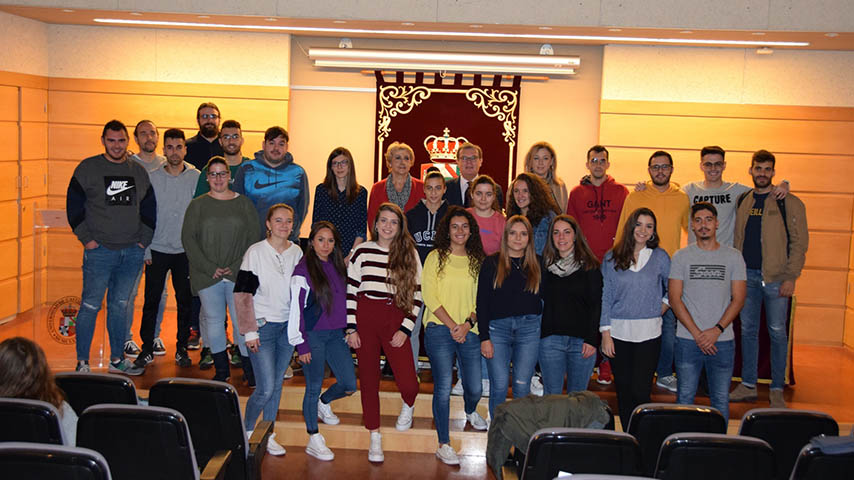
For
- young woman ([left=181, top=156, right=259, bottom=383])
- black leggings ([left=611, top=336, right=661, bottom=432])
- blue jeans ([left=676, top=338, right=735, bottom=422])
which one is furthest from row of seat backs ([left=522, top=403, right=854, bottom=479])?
young woman ([left=181, top=156, right=259, bottom=383])

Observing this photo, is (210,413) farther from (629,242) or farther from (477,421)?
(629,242)

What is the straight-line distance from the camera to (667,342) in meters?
5.55

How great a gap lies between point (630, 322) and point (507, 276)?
0.77 meters

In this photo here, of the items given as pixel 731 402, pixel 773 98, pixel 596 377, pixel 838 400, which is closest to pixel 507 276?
pixel 596 377

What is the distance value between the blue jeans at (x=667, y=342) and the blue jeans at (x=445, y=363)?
143 centimetres

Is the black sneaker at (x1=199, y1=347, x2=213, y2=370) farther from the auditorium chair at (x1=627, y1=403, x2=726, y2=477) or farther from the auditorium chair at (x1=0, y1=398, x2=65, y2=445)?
the auditorium chair at (x1=627, y1=403, x2=726, y2=477)

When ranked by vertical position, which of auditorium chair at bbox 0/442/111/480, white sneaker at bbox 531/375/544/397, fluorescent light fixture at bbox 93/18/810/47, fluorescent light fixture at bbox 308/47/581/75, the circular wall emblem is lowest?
white sneaker at bbox 531/375/544/397

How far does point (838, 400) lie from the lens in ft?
19.1

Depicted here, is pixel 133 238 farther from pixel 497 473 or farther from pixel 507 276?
pixel 497 473

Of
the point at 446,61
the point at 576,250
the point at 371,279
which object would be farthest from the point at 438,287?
the point at 446,61

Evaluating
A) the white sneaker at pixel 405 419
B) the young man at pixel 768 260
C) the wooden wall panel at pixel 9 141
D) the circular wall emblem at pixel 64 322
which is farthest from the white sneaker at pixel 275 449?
the wooden wall panel at pixel 9 141

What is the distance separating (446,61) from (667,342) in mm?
3606

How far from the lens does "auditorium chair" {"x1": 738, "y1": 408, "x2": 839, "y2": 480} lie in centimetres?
346

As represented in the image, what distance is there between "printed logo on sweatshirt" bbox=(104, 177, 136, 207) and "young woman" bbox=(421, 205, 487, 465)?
224 centimetres
